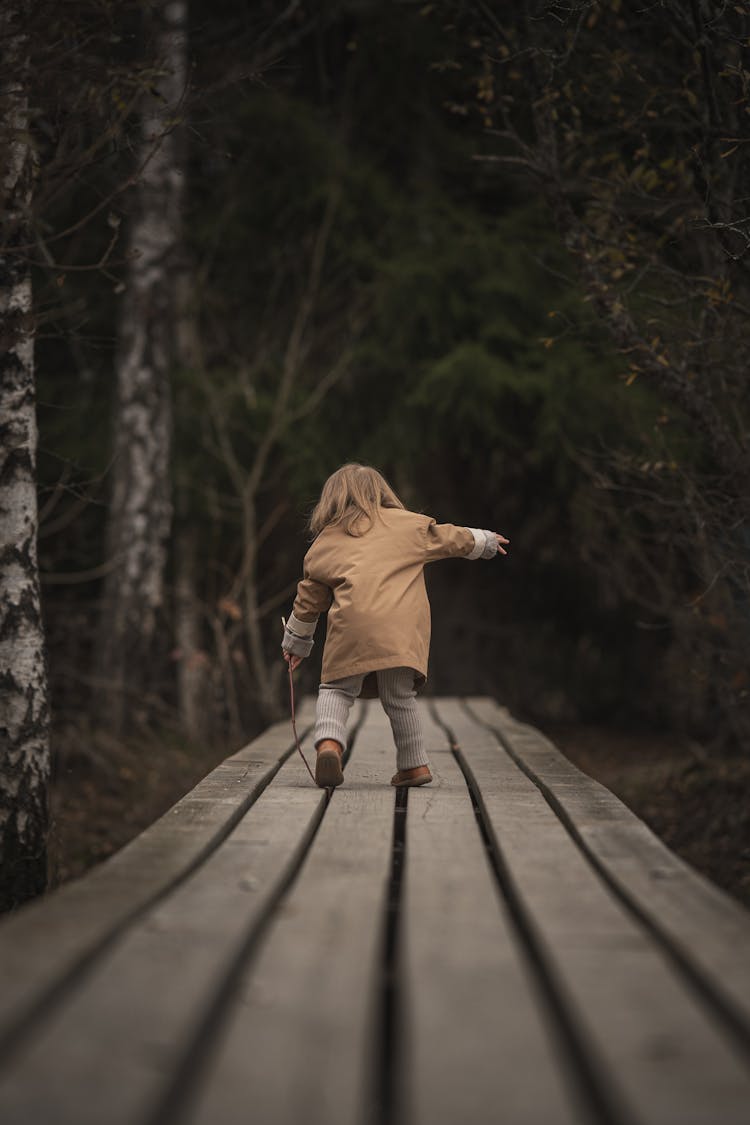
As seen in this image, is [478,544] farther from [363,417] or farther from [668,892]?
[363,417]

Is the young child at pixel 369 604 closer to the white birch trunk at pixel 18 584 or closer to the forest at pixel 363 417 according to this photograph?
the white birch trunk at pixel 18 584

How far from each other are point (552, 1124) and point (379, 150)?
1309 centimetres

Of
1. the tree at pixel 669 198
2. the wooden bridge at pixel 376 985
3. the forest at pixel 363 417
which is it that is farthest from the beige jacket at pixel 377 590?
the forest at pixel 363 417

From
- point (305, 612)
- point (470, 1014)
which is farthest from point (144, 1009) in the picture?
point (305, 612)

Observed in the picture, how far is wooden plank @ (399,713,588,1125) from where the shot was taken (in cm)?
188

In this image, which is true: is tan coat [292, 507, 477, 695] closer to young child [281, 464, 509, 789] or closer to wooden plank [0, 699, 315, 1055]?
young child [281, 464, 509, 789]

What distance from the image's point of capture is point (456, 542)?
5340 mm

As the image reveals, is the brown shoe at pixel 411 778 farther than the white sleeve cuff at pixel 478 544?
No

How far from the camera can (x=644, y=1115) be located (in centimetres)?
181

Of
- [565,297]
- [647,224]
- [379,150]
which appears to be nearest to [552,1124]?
[647,224]

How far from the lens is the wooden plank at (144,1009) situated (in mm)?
1867

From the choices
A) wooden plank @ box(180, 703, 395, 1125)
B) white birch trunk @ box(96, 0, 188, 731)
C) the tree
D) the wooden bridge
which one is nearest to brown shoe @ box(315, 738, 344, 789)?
the wooden bridge

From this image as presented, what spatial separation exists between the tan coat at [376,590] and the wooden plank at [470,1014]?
1667mm

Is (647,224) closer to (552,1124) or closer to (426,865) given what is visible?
(426,865)
